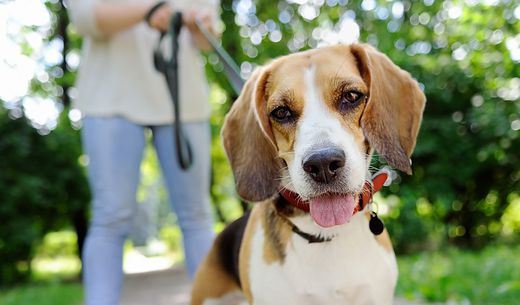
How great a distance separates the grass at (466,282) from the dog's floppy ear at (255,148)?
9.46 ft

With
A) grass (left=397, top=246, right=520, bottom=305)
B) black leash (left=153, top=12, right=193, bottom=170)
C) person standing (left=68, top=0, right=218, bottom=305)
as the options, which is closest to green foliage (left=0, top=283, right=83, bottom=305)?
grass (left=397, top=246, right=520, bottom=305)

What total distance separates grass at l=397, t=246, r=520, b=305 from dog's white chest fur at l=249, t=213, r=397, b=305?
2.62 meters

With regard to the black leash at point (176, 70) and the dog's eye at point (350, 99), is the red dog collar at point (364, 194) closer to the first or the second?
the dog's eye at point (350, 99)

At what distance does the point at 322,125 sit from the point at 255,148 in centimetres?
43

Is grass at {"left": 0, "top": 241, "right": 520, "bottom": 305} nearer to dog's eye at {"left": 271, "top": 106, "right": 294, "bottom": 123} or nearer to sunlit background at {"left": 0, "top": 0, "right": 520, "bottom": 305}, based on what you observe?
sunlit background at {"left": 0, "top": 0, "right": 520, "bottom": 305}

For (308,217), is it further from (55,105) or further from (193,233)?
(55,105)

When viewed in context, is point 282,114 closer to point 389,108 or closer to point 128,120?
point 389,108

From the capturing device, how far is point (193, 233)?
12.4 feet

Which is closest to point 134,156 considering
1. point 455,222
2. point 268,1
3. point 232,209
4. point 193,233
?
point 193,233

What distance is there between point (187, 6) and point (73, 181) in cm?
847

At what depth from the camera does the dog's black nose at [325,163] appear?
212cm

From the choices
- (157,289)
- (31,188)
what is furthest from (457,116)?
(31,188)

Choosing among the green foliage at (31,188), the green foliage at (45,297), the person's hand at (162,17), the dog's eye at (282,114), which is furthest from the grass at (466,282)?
the green foliage at (31,188)

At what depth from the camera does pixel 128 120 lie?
3.68 m
